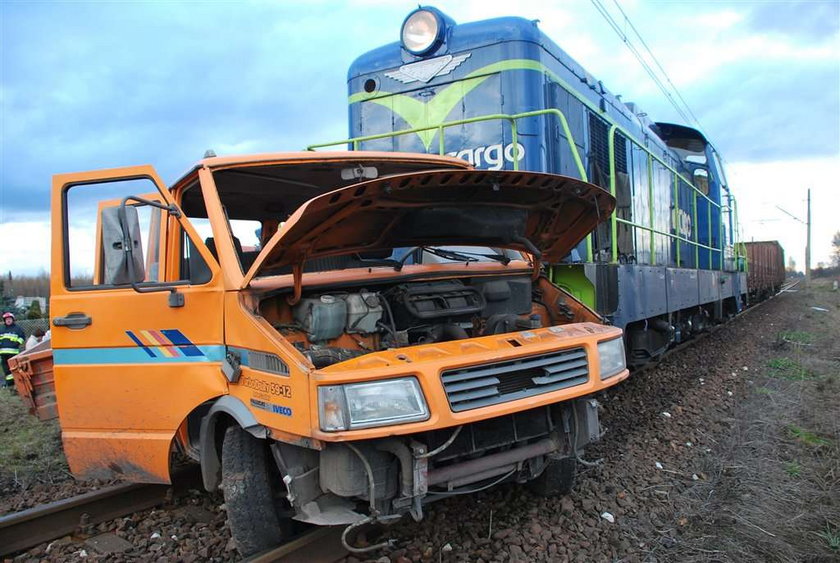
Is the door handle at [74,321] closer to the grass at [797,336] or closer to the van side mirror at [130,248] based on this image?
the van side mirror at [130,248]

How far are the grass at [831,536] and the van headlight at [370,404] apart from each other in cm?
233

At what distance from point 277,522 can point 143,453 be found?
900mm

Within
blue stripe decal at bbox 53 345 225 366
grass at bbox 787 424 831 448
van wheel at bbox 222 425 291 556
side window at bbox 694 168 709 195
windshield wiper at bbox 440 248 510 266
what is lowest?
grass at bbox 787 424 831 448

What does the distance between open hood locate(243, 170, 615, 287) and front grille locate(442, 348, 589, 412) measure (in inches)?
34.8

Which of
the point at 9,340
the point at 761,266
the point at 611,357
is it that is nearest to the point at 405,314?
the point at 611,357

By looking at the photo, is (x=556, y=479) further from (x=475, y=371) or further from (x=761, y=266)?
(x=761, y=266)

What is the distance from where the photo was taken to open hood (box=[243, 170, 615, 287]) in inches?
103

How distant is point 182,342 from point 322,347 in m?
0.72

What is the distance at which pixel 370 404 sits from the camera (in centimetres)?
229

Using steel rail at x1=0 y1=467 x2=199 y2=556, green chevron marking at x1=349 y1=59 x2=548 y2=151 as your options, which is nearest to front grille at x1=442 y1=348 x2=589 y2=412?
steel rail at x1=0 y1=467 x2=199 y2=556

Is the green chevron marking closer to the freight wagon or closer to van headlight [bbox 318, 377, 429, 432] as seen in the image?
van headlight [bbox 318, 377, 429, 432]

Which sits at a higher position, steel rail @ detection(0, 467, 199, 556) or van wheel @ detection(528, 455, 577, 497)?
van wheel @ detection(528, 455, 577, 497)

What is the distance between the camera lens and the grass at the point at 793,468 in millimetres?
4043

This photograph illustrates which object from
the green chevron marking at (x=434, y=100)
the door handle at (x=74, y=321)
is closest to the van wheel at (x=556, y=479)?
the door handle at (x=74, y=321)
